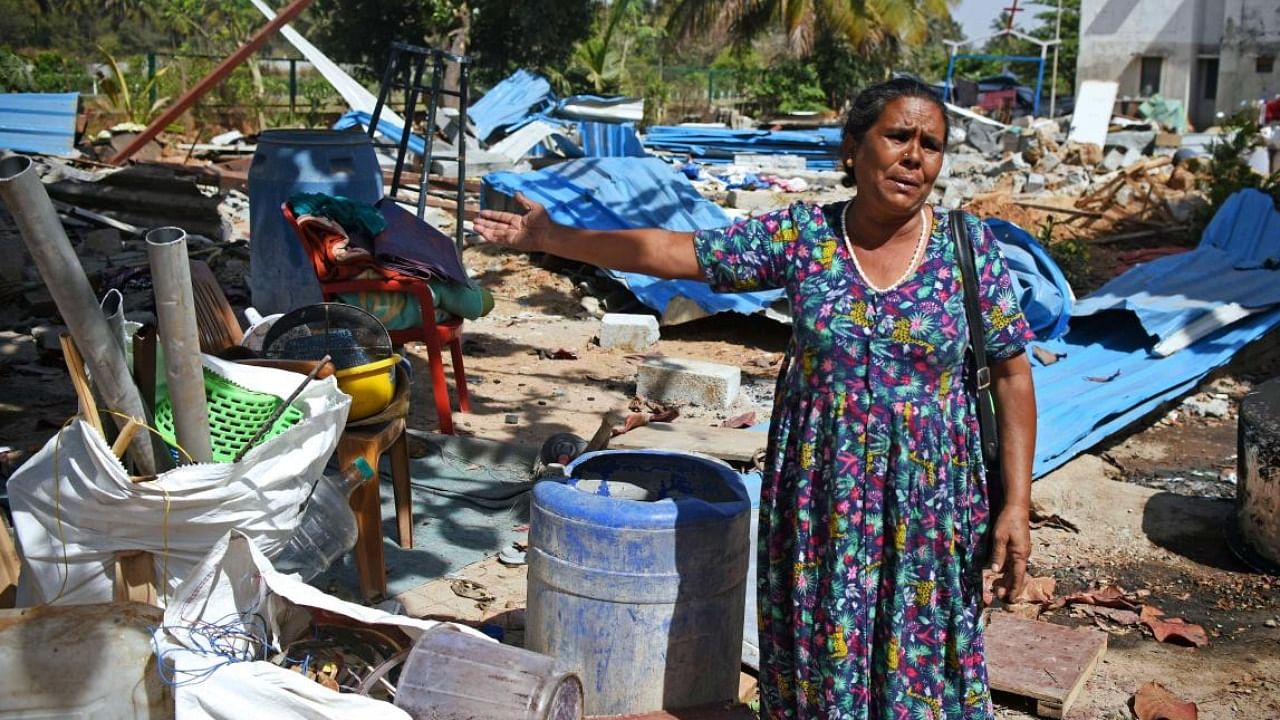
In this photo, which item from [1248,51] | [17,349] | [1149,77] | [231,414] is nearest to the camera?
[231,414]

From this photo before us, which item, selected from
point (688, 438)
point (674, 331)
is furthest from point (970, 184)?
point (688, 438)

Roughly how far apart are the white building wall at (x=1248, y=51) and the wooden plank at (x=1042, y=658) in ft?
100

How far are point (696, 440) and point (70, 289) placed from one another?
12.1 feet

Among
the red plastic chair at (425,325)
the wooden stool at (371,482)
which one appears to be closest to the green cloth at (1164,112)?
the red plastic chair at (425,325)

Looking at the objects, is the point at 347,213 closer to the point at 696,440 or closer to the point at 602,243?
the point at 696,440

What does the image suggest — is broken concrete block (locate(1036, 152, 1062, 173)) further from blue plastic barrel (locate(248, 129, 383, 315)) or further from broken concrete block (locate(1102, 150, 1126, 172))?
blue plastic barrel (locate(248, 129, 383, 315))

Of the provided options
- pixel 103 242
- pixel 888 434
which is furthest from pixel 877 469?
pixel 103 242

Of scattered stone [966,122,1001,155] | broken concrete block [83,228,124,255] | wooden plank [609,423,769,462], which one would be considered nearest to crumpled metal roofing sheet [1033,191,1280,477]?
wooden plank [609,423,769,462]

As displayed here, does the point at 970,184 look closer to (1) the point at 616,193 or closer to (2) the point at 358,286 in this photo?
(1) the point at 616,193

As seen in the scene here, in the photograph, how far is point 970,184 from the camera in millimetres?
18297

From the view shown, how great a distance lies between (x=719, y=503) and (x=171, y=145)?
58.3 feet

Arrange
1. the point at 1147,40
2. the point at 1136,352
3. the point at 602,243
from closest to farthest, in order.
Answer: the point at 602,243 → the point at 1136,352 → the point at 1147,40

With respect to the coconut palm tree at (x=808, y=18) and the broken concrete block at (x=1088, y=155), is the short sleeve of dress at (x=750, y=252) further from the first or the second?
the coconut palm tree at (x=808, y=18)

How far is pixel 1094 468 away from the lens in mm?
6348
